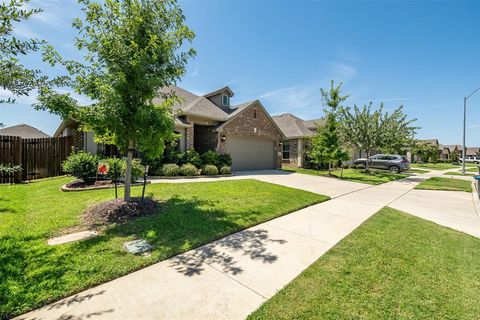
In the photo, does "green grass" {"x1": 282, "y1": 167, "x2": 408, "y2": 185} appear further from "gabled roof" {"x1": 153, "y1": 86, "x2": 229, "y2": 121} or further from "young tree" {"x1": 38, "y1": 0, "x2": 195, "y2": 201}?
"young tree" {"x1": 38, "y1": 0, "x2": 195, "y2": 201}

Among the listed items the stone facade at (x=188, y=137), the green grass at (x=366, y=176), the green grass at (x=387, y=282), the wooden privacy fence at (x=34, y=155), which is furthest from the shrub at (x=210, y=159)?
the green grass at (x=387, y=282)

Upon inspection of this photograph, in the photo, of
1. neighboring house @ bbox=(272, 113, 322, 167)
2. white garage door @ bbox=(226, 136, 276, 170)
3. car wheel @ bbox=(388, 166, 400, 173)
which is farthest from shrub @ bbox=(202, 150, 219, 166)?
car wheel @ bbox=(388, 166, 400, 173)

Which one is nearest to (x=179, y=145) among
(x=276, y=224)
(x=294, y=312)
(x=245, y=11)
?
(x=245, y=11)

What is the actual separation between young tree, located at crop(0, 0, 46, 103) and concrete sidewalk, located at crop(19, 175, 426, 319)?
10.4 feet

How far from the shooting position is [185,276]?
3.12m

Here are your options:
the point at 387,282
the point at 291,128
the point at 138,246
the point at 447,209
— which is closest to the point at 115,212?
the point at 138,246

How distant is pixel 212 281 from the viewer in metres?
3.01

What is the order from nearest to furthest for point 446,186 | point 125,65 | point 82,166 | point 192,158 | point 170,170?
point 125,65, point 82,166, point 170,170, point 446,186, point 192,158

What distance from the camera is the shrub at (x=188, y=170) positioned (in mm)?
12414

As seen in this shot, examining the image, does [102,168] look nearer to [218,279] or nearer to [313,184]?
[218,279]

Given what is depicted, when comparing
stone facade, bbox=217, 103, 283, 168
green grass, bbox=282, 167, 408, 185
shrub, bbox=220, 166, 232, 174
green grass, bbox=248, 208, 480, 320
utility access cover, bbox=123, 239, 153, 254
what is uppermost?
stone facade, bbox=217, 103, 283, 168

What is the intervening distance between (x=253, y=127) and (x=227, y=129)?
277 cm

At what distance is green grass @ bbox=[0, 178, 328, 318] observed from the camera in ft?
9.25

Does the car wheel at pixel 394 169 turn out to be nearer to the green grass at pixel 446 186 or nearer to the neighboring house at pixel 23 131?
the green grass at pixel 446 186
